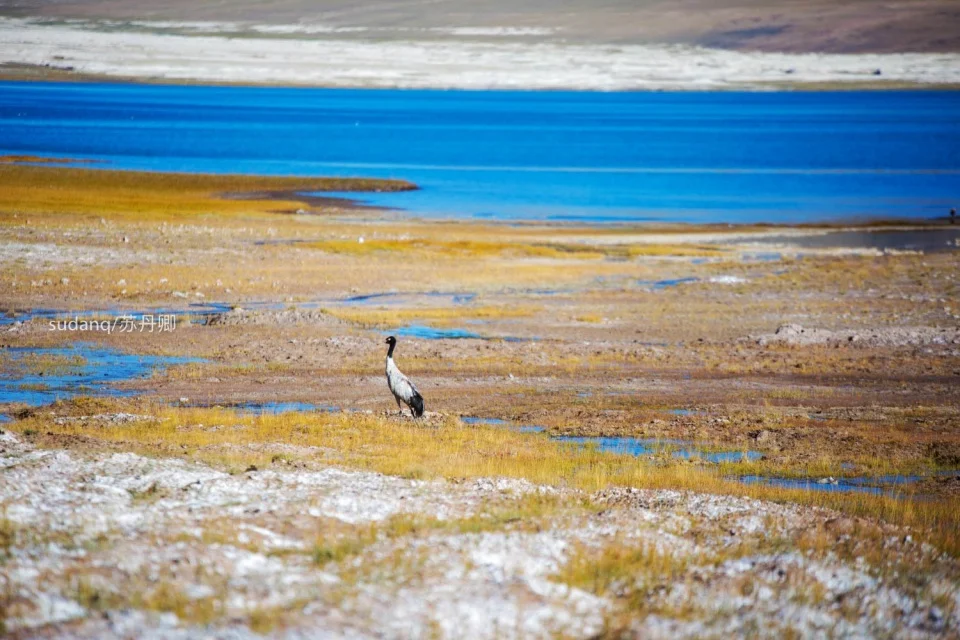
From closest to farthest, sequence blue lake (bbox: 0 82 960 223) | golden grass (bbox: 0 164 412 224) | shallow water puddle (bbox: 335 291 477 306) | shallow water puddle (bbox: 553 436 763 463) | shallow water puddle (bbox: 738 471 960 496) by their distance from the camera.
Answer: shallow water puddle (bbox: 738 471 960 496)
shallow water puddle (bbox: 553 436 763 463)
shallow water puddle (bbox: 335 291 477 306)
golden grass (bbox: 0 164 412 224)
blue lake (bbox: 0 82 960 223)

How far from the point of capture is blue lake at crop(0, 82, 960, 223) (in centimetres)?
6538

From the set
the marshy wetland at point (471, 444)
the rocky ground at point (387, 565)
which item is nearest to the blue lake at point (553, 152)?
the marshy wetland at point (471, 444)

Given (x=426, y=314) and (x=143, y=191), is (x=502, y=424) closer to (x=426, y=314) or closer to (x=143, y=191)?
(x=426, y=314)

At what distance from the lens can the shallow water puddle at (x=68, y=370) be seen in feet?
67.5

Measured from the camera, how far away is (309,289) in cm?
3444

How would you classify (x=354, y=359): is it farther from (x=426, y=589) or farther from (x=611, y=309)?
(x=426, y=589)

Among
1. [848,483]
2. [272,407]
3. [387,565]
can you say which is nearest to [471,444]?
[272,407]

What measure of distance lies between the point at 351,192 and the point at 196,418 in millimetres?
48979

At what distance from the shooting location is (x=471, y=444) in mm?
17234

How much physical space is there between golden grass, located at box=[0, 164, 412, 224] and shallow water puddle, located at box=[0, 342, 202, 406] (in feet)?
77.3

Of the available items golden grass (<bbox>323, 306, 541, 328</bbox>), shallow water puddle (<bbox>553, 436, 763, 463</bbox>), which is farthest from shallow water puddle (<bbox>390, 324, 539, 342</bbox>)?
shallow water puddle (<bbox>553, 436, 763, 463</bbox>)

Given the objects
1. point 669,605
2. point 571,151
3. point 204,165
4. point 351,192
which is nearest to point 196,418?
point 669,605

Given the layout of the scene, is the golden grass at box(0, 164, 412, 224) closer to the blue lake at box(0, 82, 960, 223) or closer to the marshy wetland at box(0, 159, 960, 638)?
the blue lake at box(0, 82, 960, 223)

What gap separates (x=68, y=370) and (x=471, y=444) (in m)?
9.95
